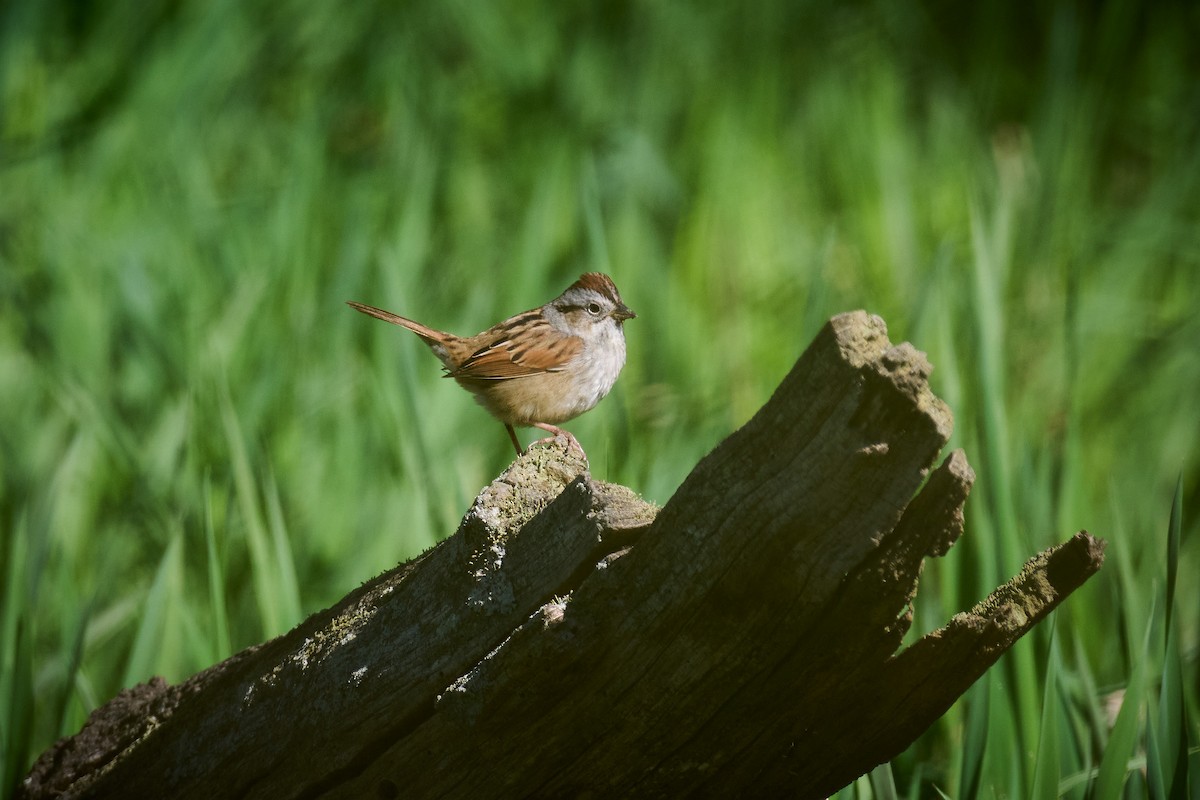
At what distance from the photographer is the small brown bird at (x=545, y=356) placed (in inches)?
119

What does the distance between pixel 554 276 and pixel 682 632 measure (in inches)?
106

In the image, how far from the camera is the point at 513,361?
3084mm

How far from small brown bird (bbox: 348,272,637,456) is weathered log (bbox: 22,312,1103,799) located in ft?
3.41

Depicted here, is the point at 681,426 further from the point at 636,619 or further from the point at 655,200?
the point at 636,619

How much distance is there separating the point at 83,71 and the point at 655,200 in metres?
2.13

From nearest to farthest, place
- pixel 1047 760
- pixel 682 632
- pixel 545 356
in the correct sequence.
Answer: pixel 682 632, pixel 1047 760, pixel 545 356

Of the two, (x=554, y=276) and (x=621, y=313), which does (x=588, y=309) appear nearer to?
(x=621, y=313)

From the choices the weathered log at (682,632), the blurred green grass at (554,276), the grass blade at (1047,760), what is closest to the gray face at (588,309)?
the blurred green grass at (554,276)

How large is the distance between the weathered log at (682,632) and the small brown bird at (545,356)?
3.41 feet

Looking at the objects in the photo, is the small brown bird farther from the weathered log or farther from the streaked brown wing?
the weathered log

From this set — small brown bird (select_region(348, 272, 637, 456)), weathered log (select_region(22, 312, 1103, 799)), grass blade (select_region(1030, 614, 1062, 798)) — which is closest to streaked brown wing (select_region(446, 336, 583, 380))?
small brown bird (select_region(348, 272, 637, 456))

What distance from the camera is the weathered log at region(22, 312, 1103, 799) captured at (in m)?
1.50

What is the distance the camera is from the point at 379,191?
4.45m

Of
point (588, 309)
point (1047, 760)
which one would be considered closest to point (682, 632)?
point (1047, 760)
